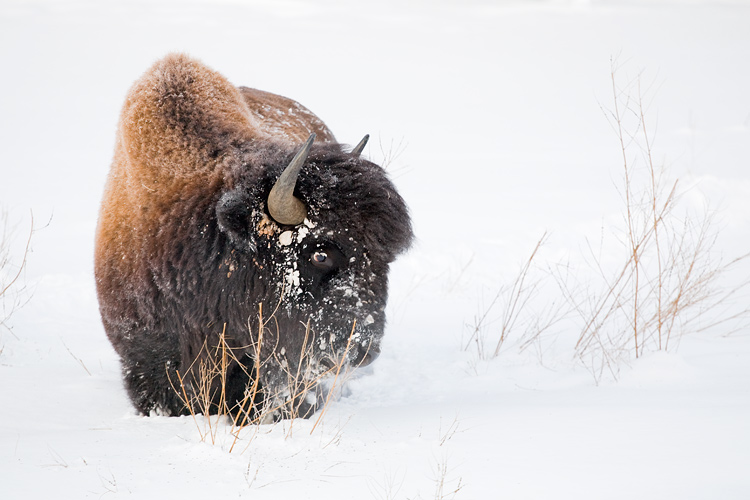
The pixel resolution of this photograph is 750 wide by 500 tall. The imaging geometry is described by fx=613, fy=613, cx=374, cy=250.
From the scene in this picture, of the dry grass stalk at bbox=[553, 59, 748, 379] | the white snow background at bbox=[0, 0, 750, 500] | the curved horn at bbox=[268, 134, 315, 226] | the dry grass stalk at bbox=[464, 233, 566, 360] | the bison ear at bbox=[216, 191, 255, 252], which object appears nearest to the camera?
the white snow background at bbox=[0, 0, 750, 500]

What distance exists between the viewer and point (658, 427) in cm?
294

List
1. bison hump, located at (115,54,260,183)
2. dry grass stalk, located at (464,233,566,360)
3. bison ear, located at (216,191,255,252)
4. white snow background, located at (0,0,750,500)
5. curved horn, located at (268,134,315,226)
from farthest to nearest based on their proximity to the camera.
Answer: dry grass stalk, located at (464,233,566,360), bison hump, located at (115,54,260,183), bison ear, located at (216,191,255,252), curved horn, located at (268,134,315,226), white snow background, located at (0,0,750,500)

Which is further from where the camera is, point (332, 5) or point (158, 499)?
point (332, 5)

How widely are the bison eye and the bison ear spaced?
0.33 meters

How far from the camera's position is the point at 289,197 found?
2.97m

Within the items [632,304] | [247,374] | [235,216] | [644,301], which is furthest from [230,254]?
[632,304]

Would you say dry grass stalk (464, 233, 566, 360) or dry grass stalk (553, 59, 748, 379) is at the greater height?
dry grass stalk (553, 59, 748, 379)

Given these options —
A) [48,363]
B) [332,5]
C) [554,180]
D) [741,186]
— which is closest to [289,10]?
[332,5]

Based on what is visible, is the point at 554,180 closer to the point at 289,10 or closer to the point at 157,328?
the point at 157,328

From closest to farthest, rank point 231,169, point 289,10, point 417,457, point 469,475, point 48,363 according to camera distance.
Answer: point 469,475 < point 417,457 < point 231,169 < point 48,363 < point 289,10

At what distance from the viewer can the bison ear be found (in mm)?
3086

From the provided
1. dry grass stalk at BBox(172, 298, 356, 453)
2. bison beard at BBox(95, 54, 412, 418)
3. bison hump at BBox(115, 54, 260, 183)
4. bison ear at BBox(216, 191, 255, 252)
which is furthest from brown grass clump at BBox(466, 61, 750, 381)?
bison hump at BBox(115, 54, 260, 183)

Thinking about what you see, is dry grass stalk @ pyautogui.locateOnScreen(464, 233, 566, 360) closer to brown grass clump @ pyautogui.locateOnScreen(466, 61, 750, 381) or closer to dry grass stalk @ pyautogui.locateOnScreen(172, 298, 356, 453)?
brown grass clump @ pyautogui.locateOnScreen(466, 61, 750, 381)

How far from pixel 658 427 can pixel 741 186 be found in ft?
33.0
